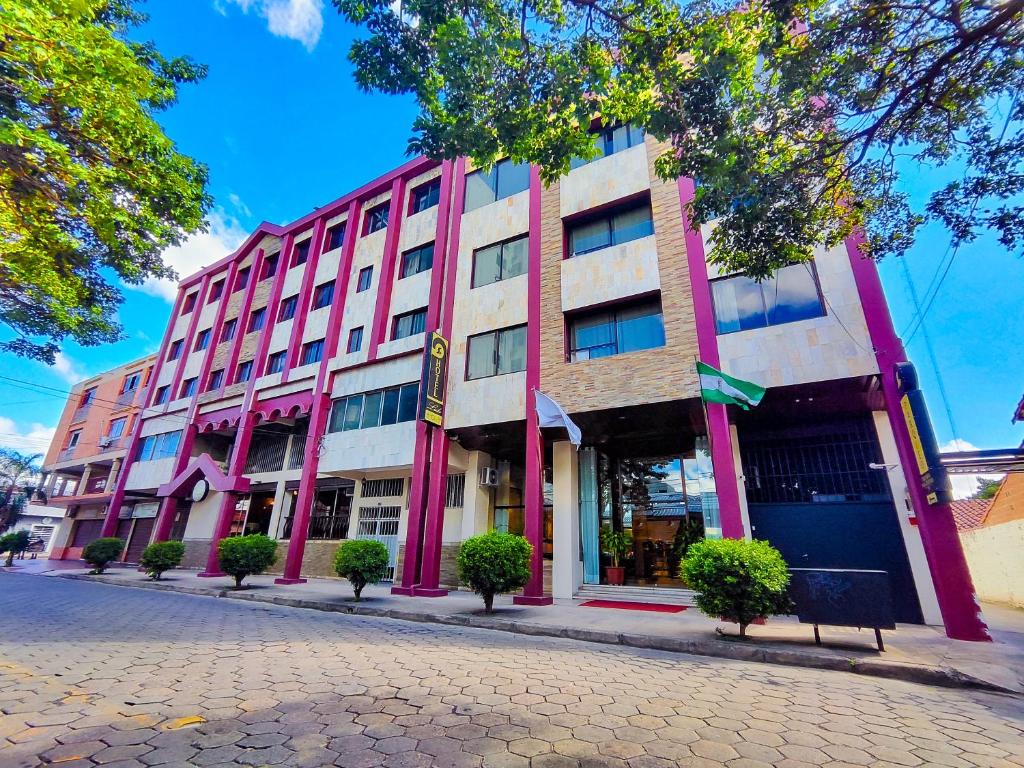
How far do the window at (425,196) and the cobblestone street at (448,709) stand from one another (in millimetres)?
17681

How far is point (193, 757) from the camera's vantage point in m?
2.80

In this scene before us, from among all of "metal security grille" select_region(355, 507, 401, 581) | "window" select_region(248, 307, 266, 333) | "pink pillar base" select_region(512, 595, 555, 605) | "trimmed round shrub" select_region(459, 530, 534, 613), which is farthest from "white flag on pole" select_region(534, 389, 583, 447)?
"window" select_region(248, 307, 266, 333)

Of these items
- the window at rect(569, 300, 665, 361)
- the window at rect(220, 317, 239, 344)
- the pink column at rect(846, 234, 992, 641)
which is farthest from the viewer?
the window at rect(220, 317, 239, 344)

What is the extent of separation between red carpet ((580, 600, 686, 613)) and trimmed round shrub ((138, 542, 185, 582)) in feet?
51.1

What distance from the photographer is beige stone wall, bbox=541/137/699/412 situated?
1160cm

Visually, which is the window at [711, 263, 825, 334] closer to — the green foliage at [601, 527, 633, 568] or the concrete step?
the green foliage at [601, 527, 633, 568]

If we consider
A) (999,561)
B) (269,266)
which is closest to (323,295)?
(269,266)

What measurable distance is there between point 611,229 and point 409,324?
8671mm

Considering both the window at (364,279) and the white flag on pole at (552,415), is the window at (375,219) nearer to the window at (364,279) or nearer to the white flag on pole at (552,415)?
the window at (364,279)

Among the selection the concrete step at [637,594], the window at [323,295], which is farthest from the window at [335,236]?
the concrete step at [637,594]

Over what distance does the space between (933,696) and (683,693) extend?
280 cm

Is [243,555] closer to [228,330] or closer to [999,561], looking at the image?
[228,330]

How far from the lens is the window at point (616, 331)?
1285 cm

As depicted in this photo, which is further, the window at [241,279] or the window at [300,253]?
the window at [241,279]
